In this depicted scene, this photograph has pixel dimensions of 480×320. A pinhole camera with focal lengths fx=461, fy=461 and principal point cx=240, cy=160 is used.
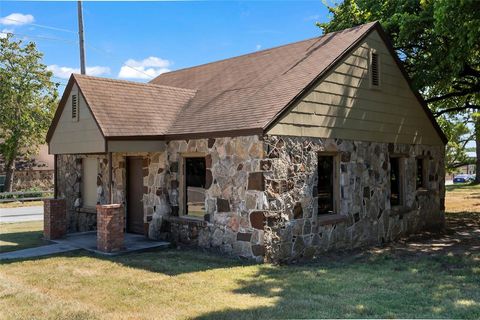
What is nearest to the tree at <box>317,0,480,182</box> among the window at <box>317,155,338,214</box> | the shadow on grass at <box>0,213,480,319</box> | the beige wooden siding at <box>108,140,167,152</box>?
the window at <box>317,155,338,214</box>

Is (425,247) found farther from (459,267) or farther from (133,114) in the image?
(133,114)

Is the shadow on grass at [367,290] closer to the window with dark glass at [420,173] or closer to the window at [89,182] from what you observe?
the window with dark glass at [420,173]

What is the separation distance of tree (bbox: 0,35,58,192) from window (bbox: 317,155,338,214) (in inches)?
978

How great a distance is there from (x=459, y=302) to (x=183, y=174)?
6.60m

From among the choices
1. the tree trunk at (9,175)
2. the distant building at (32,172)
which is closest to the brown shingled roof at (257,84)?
the tree trunk at (9,175)

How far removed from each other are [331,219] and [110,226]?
190 inches

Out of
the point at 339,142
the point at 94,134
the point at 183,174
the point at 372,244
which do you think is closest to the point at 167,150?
the point at 183,174

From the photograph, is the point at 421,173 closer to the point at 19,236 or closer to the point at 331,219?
the point at 331,219

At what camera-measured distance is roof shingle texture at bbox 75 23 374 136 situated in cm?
986

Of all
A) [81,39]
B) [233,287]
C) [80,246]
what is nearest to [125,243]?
[80,246]

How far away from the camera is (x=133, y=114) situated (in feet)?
35.5

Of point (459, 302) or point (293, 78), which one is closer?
point (459, 302)

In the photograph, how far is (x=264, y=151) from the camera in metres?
8.99

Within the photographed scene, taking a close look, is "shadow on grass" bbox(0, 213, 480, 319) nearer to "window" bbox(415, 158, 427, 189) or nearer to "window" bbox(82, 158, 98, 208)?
"window" bbox(415, 158, 427, 189)
